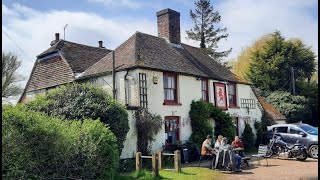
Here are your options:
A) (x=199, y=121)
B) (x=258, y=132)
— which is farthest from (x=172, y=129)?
(x=258, y=132)

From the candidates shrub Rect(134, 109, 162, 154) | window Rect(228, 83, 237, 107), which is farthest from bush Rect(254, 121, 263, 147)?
shrub Rect(134, 109, 162, 154)

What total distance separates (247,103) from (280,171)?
1339 cm

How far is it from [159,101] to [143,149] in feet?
9.57

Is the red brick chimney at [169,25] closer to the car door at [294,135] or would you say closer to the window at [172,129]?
the window at [172,129]

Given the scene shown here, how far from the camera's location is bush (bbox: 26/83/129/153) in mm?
16406

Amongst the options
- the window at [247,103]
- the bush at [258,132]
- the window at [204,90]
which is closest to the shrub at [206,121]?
the window at [204,90]

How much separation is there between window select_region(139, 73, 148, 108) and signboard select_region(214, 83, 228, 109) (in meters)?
6.73

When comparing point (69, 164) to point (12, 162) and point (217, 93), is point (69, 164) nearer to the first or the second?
point (12, 162)

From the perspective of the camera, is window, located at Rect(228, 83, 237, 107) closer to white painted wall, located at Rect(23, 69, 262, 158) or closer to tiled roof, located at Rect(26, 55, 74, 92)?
white painted wall, located at Rect(23, 69, 262, 158)

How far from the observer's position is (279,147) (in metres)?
20.5

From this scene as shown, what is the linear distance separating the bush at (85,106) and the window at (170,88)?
14.3ft

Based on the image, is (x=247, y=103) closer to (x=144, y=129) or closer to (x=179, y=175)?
(x=144, y=129)

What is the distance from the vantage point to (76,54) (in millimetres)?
26047

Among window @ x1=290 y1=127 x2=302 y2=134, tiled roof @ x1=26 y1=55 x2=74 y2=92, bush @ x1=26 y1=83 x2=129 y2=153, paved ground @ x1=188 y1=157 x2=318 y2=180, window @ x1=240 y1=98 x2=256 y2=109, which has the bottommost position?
paved ground @ x1=188 y1=157 x2=318 y2=180
